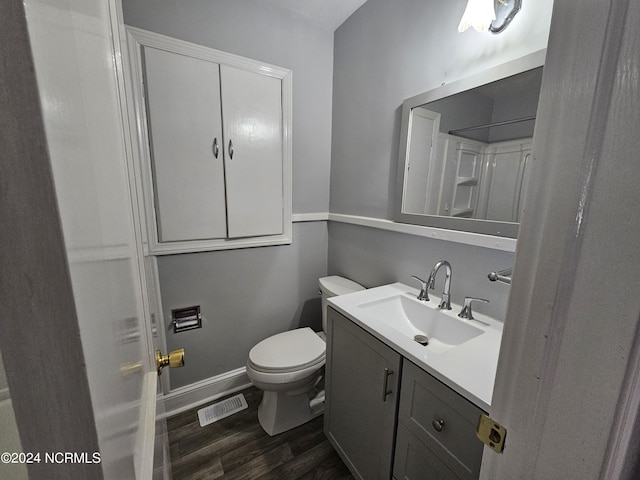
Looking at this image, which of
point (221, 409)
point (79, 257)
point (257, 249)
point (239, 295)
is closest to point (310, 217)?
point (257, 249)

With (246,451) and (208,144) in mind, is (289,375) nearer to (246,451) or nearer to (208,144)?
(246,451)

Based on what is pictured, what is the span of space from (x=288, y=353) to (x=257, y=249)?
688mm

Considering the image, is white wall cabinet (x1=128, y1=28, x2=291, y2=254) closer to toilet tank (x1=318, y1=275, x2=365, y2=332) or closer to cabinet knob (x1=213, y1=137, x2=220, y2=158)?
cabinet knob (x1=213, y1=137, x2=220, y2=158)

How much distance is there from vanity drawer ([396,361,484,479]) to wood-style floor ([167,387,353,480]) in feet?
2.44

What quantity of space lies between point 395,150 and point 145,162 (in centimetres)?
132

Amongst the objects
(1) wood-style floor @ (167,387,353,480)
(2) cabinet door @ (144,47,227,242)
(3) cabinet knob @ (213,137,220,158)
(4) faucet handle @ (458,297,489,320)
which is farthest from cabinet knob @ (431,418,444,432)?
(3) cabinet knob @ (213,137,220,158)

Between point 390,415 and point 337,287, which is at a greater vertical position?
point 337,287

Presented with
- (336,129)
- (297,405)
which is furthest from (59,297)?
(336,129)

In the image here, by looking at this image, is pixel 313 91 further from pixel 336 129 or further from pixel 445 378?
pixel 445 378

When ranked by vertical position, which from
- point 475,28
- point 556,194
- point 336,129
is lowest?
point 556,194

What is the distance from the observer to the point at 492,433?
0.43 meters

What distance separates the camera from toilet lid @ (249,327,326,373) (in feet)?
4.37

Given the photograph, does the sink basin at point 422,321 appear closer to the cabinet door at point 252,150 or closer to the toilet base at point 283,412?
the toilet base at point 283,412

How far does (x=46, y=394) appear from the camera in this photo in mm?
175
